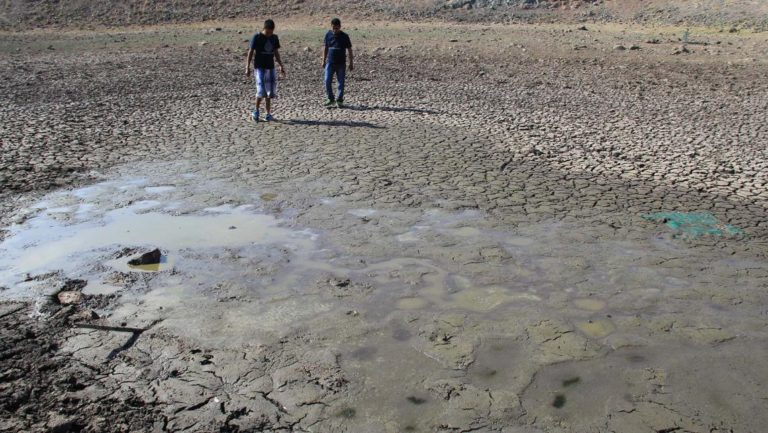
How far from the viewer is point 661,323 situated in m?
4.65

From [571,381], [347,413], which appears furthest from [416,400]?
[571,381]

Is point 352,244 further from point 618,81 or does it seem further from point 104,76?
point 104,76

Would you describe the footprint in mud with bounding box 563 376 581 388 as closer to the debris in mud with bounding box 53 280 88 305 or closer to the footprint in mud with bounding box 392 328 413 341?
the footprint in mud with bounding box 392 328 413 341

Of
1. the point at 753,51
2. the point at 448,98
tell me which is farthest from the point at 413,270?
the point at 753,51

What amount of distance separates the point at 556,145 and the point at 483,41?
12081 millimetres

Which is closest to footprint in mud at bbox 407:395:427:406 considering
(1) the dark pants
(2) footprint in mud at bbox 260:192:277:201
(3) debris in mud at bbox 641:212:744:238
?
(3) debris in mud at bbox 641:212:744:238

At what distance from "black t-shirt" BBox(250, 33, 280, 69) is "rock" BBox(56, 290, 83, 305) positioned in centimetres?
629

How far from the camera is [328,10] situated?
29.1 m

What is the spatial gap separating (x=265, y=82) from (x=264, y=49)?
0.52m

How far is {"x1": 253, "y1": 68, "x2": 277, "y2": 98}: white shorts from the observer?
1064 centimetres

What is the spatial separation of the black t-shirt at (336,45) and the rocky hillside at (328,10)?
1699cm

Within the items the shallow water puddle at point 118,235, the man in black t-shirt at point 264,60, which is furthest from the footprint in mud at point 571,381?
the man in black t-shirt at point 264,60

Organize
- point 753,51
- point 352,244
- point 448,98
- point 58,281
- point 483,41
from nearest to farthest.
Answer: point 58,281 < point 352,244 < point 448,98 < point 753,51 < point 483,41

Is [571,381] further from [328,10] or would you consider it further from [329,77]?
[328,10]
